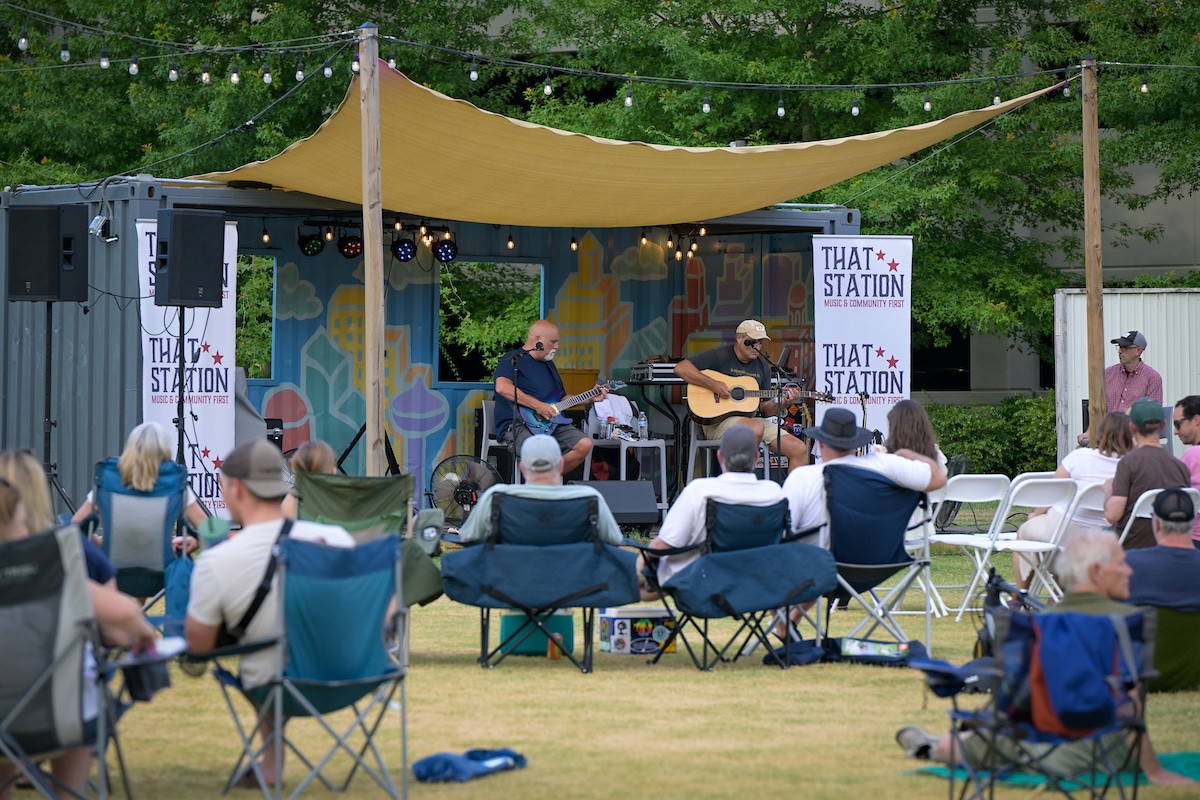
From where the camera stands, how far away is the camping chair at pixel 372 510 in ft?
20.4

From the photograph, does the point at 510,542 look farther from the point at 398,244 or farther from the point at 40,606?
the point at 398,244

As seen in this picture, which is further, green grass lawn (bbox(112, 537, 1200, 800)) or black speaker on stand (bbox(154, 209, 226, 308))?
black speaker on stand (bbox(154, 209, 226, 308))

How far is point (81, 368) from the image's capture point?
34.2 feet

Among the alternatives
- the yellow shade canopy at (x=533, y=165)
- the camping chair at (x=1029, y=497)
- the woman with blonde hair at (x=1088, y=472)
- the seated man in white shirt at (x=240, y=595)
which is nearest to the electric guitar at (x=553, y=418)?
the yellow shade canopy at (x=533, y=165)

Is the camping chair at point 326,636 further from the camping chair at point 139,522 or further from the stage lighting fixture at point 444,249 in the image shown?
the stage lighting fixture at point 444,249

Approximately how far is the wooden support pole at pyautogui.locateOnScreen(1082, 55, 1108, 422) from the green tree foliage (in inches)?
153

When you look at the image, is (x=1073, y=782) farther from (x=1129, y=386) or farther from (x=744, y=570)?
(x=1129, y=386)

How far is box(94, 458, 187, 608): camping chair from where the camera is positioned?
6.36m

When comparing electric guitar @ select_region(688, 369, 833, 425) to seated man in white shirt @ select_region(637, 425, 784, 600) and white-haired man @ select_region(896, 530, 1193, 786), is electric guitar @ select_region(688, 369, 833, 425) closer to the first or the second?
seated man in white shirt @ select_region(637, 425, 784, 600)

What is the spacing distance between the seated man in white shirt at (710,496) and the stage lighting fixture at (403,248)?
20.0 feet

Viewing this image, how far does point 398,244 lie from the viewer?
40.1 ft

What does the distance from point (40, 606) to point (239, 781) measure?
0.99 m

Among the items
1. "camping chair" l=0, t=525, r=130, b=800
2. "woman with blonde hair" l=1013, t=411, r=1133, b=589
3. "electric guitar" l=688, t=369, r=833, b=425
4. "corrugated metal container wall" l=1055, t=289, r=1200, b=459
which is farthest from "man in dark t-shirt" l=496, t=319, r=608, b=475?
"camping chair" l=0, t=525, r=130, b=800

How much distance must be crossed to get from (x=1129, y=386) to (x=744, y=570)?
5237mm
